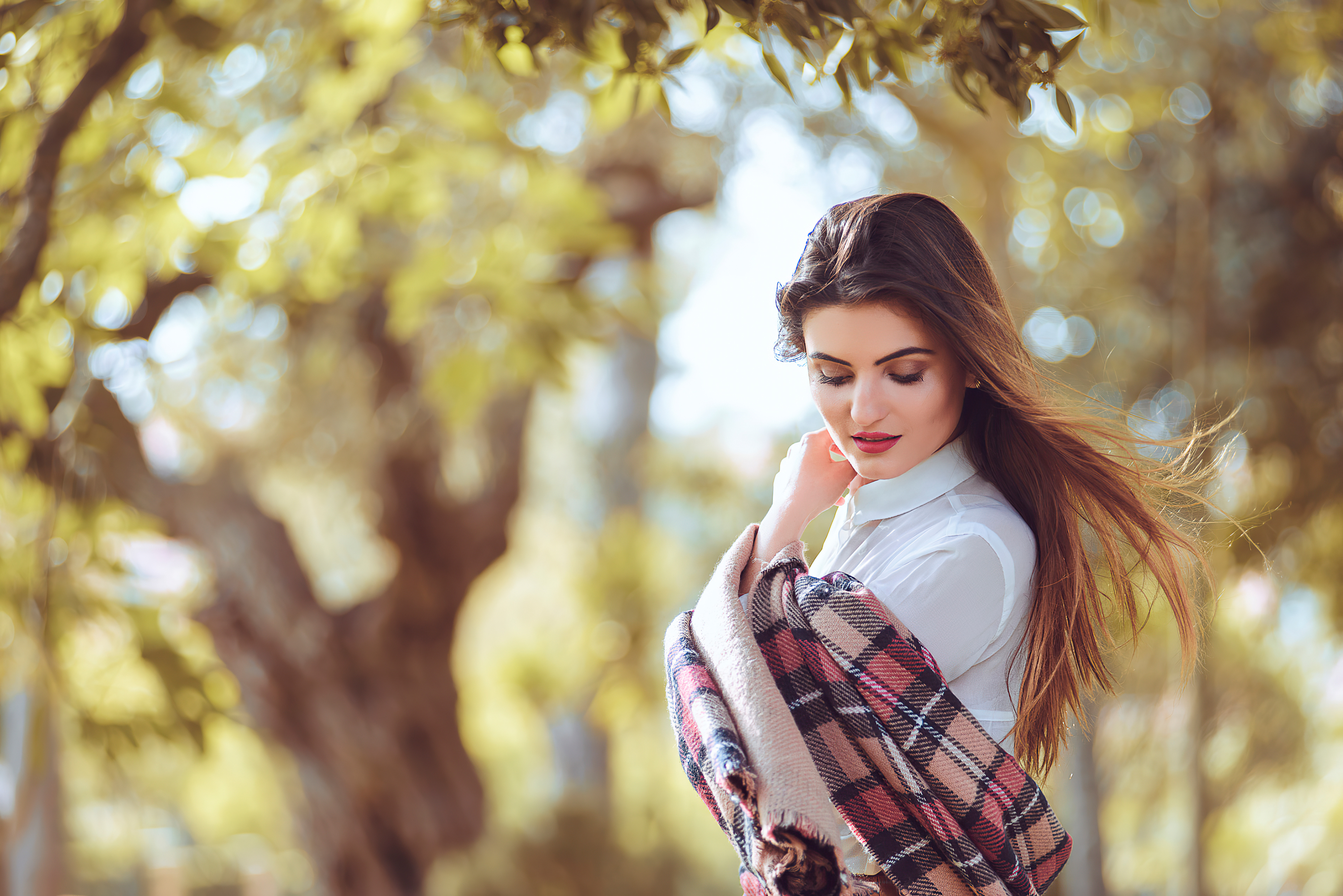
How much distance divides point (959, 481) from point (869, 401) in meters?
0.17

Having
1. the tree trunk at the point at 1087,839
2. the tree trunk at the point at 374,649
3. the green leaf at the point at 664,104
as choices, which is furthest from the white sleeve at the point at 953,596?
the tree trunk at the point at 1087,839

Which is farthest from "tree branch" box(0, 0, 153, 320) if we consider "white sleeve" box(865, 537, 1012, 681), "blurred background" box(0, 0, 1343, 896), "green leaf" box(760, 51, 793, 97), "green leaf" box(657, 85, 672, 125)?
"white sleeve" box(865, 537, 1012, 681)

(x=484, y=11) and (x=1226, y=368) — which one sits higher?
(x=484, y=11)

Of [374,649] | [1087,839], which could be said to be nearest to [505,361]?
[374,649]

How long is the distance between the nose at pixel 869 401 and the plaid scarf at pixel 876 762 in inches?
8.2

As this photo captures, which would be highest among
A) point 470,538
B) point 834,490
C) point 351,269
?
point 351,269

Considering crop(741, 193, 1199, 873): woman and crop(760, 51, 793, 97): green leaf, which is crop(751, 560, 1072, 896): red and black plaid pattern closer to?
crop(741, 193, 1199, 873): woman

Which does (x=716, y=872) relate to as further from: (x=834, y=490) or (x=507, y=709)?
(x=507, y=709)

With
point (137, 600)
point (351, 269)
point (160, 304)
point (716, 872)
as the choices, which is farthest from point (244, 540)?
point (716, 872)

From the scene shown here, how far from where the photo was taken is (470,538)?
517 centimetres

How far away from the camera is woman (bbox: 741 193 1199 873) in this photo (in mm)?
1212

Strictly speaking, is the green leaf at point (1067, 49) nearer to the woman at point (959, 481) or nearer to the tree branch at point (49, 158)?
the woman at point (959, 481)

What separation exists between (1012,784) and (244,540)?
4323mm

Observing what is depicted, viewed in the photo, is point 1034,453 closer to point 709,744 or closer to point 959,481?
point 959,481
